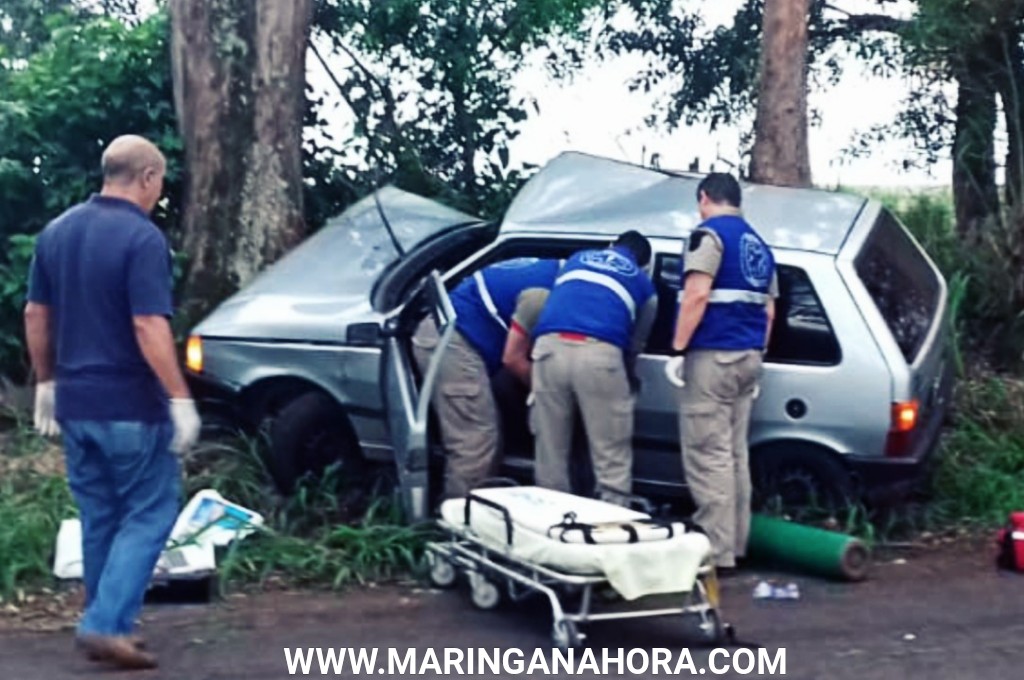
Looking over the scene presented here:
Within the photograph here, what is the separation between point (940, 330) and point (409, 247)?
2.67 metres

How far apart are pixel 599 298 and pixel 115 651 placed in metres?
2.68

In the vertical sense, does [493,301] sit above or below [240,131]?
below

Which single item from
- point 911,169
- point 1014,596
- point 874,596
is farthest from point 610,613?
point 911,169

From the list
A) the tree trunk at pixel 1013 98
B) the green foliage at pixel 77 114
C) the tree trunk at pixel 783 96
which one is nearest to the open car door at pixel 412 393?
the green foliage at pixel 77 114

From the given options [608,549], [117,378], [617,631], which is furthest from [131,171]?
[617,631]

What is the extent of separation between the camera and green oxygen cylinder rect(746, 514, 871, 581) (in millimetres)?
Result: 8102

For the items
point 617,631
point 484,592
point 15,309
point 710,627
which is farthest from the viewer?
point 15,309

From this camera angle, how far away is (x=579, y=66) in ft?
45.1

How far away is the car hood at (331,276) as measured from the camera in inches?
352

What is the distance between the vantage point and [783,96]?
11.2 m

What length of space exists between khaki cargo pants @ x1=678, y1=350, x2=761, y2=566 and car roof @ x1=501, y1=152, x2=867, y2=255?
791 millimetres

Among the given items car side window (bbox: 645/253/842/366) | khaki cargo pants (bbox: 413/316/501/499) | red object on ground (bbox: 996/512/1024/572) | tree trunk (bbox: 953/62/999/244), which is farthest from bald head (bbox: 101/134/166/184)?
tree trunk (bbox: 953/62/999/244)

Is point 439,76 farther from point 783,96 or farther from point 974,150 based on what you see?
point 974,150

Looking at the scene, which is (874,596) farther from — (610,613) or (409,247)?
(409,247)
